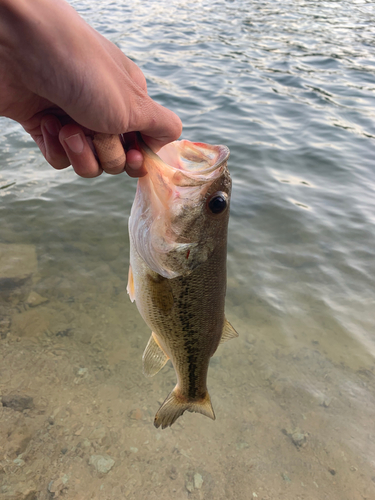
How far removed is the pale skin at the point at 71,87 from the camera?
122cm

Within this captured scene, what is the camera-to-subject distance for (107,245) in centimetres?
489

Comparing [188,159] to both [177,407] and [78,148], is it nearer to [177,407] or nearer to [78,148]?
[78,148]

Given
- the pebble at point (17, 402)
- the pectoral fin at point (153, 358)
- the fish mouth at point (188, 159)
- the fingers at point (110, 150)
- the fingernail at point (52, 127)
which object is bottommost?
the pebble at point (17, 402)

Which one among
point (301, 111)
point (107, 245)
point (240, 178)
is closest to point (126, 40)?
point (301, 111)

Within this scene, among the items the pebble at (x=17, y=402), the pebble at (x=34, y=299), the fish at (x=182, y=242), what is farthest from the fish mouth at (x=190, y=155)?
the pebble at (x=34, y=299)

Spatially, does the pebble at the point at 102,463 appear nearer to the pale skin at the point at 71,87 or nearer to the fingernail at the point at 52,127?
the pale skin at the point at 71,87

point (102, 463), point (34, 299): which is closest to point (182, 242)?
point (102, 463)

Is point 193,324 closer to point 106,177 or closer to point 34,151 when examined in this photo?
Answer: point 106,177

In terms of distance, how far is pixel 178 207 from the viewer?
1821 millimetres

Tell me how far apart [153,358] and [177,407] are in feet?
1.29

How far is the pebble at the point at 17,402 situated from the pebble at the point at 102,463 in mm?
716

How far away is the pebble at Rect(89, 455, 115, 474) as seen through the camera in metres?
2.69

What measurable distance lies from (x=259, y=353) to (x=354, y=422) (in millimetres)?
1039

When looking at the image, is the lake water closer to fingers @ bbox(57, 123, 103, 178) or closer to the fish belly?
the fish belly
